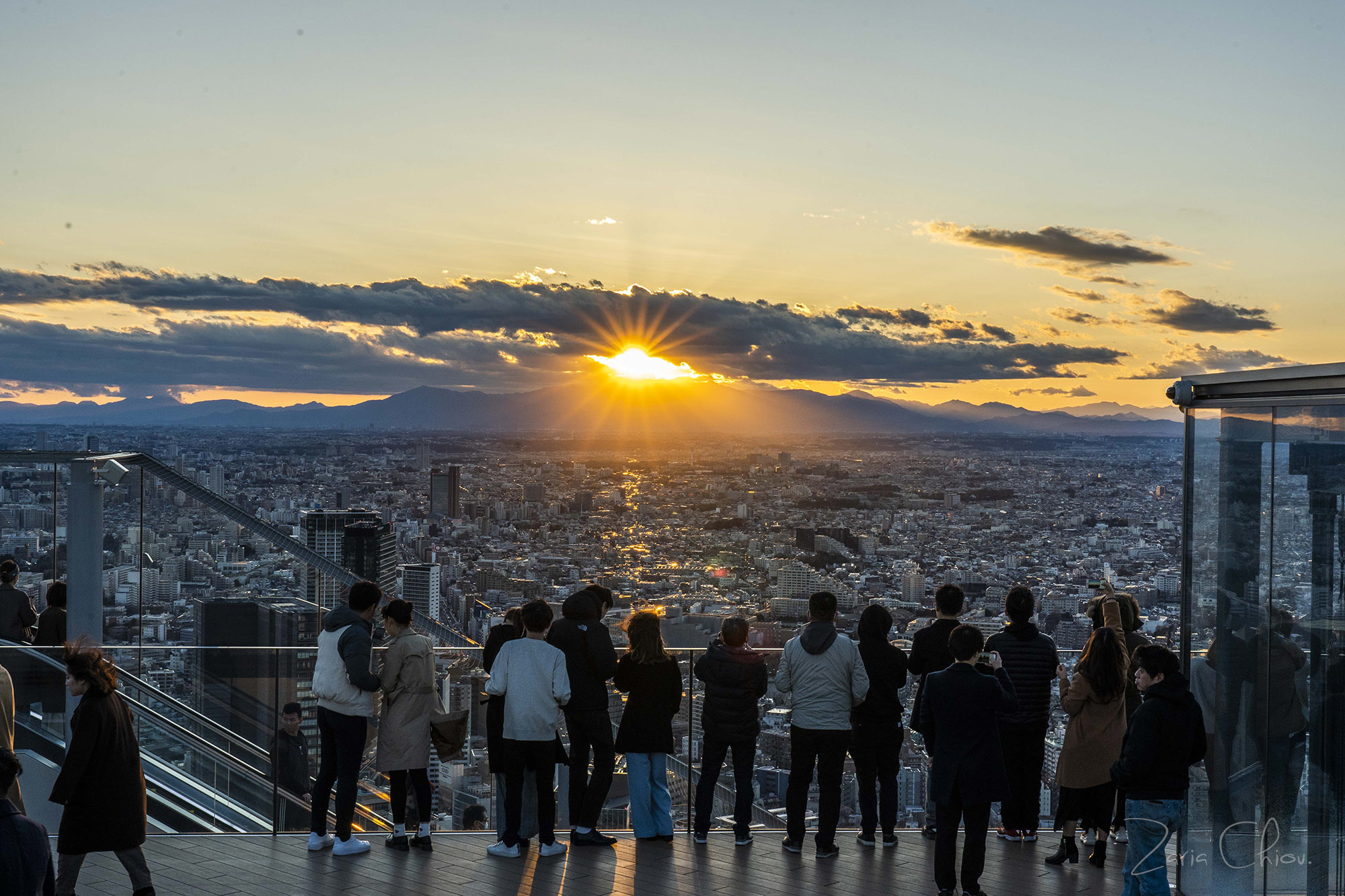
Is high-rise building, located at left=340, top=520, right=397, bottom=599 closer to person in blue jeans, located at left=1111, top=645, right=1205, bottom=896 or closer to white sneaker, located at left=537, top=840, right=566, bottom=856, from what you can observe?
white sneaker, located at left=537, top=840, right=566, bottom=856

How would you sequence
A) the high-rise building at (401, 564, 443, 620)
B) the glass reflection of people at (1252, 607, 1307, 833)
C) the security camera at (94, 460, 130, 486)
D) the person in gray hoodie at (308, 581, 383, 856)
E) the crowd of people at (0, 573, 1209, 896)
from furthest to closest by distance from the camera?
1. the high-rise building at (401, 564, 443, 620)
2. the security camera at (94, 460, 130, 486)
3. the person in gray hoodie at (308, 581, 383, 856)
4. the crowd of people at (0, 573, 1209, 896)
5. the glass reflection of people at (1252, 607, 1307, 833)

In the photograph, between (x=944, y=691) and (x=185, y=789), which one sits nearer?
(x=944, y=691)

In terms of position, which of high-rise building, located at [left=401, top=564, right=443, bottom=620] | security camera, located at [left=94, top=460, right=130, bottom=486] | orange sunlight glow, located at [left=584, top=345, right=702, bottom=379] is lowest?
high-rise building, located at [left=401, top=564, right=443, bottom=620]

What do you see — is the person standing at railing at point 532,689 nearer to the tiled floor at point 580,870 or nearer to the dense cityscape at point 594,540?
the dense cityscape at point 594,540

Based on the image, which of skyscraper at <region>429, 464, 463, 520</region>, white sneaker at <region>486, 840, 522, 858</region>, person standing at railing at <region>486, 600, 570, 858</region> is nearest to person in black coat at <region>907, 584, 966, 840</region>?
person standing at railing at <region>486, 600, 570, 858</region>

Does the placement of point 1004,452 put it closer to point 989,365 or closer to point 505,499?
point 989,365

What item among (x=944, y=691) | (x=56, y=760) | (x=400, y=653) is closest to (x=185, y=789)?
(x=56, y=760)

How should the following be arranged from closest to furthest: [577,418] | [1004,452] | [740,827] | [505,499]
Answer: [740,827]
[505,499]
[1004,452]
[577,418]

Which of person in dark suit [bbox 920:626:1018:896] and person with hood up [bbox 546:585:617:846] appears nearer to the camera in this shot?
person in dark suit [bbox 920:626:1018:896]
